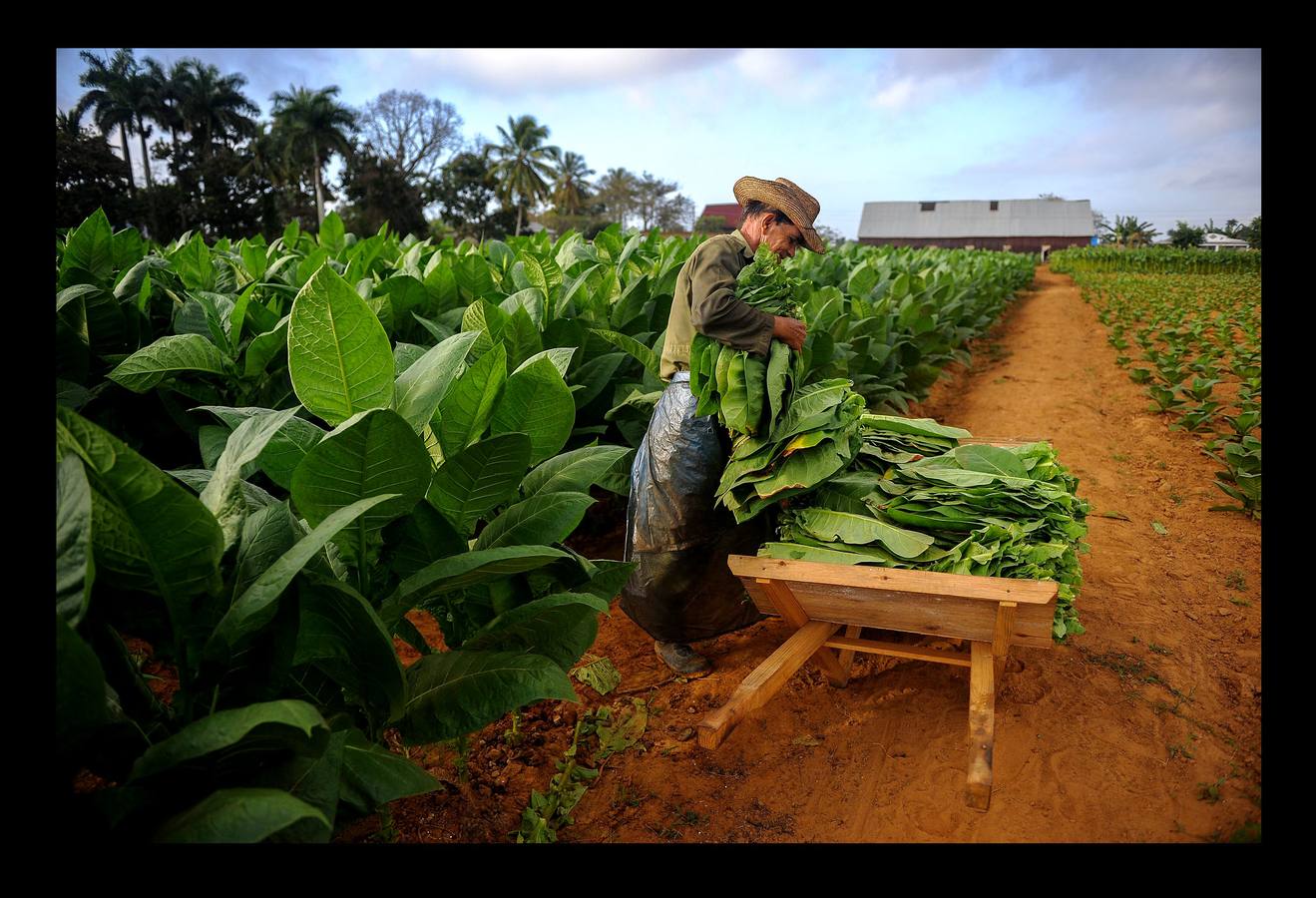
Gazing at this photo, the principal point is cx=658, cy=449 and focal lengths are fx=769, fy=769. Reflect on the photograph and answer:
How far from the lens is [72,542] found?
110cm

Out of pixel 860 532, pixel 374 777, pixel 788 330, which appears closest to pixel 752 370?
pixel 788 330

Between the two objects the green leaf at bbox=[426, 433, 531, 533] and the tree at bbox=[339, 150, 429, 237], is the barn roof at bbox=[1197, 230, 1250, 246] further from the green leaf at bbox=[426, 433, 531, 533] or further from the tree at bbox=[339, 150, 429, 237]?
the green leaf at bbox=[426, 433, 531, 533]

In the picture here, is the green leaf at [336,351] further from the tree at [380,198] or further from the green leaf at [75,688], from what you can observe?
the tree at [380,198]

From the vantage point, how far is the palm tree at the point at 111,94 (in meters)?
2.75

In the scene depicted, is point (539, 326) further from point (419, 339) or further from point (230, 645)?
point (230, 645)

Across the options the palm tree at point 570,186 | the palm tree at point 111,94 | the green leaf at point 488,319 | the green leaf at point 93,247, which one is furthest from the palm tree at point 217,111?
the palm tree at point 570,186

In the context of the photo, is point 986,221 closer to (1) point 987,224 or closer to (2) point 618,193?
(1) point 987,224

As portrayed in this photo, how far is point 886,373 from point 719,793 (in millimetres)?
4526

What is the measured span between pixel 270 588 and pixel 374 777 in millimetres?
502

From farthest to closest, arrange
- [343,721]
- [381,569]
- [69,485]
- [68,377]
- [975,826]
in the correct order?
[68,377] → [975,826] → [381,569] → [343,721] → [69,485]

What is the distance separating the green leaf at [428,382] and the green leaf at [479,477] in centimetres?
12

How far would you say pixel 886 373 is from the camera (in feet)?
20.6

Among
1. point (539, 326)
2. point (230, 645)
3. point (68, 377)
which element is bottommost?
point (230, 645)
